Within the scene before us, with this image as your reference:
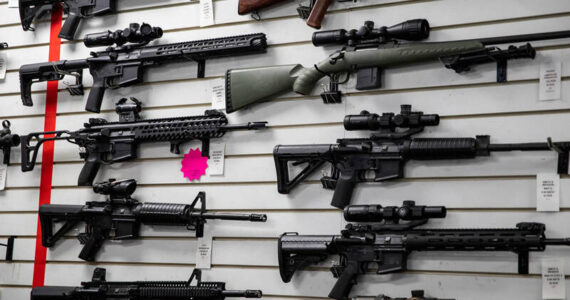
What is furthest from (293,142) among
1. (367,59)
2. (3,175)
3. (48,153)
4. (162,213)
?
(3,175)

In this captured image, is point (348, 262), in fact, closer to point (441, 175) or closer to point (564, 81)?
point (441, 175)

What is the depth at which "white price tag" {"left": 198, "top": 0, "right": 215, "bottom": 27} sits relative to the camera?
495 centimetres

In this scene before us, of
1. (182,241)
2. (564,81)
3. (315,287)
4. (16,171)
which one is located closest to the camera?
(564,81)

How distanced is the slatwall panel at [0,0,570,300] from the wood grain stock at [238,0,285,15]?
0.12 metres

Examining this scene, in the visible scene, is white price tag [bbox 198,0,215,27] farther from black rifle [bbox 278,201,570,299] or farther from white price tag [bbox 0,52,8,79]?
white price tag [bbox 0,52,8,79]

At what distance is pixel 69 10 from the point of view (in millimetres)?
5418

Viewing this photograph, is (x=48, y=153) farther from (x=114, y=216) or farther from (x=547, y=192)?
(x=547, y=192)

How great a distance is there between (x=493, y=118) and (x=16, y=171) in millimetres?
3553

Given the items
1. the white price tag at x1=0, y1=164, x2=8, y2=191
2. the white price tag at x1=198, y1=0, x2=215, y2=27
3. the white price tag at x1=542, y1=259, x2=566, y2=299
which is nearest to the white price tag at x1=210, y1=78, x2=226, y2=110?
the white price tag at x1=198, y1=0, x2=215, y2=27

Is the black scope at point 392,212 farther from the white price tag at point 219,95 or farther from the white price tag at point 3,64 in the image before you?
the white price tag at point 3,64

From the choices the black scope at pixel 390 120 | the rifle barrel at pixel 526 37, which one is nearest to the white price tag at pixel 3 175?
the black scope at pixel 390 120

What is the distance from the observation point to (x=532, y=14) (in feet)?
13.1

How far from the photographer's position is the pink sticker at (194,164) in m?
4.78

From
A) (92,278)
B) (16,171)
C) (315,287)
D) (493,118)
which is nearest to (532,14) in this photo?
(493,118)
